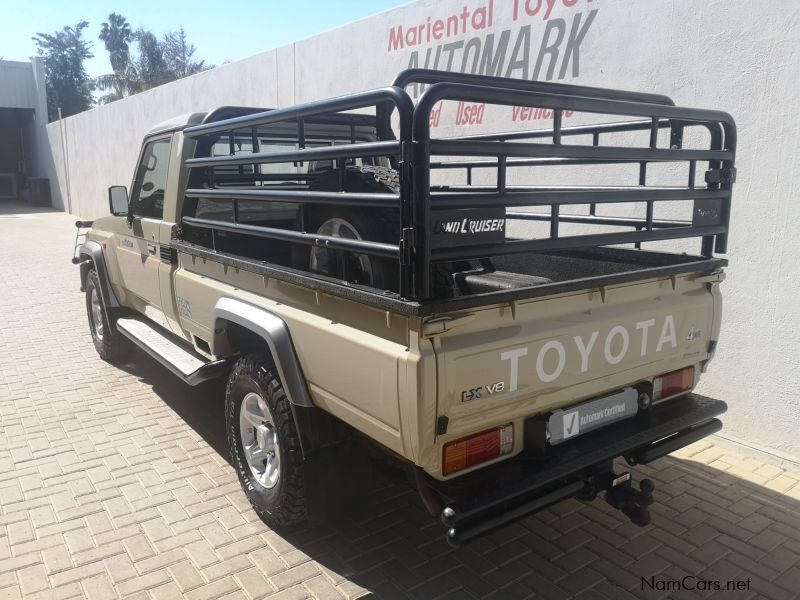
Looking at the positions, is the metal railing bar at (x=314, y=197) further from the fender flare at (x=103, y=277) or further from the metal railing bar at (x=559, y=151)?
the fender flare at (x=103, y=277)

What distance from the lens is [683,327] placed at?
299cm

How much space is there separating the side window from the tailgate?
2.97 meters

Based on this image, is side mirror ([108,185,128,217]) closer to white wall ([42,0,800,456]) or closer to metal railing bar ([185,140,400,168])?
metal railing bar ([185,140,400,168])

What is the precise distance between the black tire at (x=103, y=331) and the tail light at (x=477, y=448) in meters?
4.34

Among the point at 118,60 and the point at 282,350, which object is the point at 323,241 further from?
the point at 118,60

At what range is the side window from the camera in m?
4.49

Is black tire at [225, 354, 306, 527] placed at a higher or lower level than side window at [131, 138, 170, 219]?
lower

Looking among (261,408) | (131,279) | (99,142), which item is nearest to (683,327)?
(261,408)

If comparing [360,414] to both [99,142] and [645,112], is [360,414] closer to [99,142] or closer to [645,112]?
[645,112]

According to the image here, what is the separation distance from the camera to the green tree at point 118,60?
4650cm

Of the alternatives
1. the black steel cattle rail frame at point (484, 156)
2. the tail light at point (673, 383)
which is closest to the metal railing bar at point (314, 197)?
the black steel cattle rail frame at point (484, 156)

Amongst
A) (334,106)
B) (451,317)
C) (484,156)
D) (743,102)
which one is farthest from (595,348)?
(743,102)

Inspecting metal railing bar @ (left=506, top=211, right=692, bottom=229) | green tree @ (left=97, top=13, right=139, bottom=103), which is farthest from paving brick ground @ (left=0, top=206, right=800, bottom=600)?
green tree @ (left=97, top=13, right=139, bottom=103)

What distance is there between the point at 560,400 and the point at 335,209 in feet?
4.26
